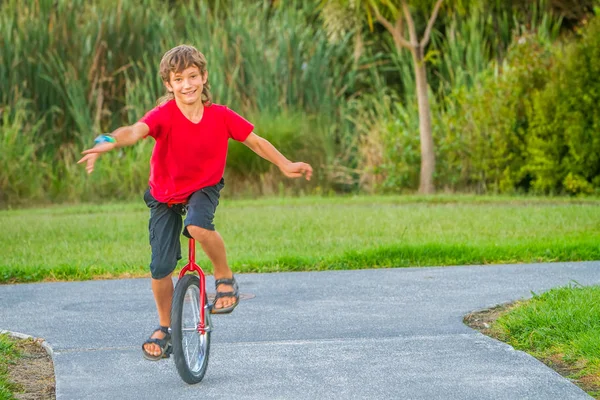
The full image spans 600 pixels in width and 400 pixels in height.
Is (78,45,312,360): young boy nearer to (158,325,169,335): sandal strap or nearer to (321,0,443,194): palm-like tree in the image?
(158,325,169,335): sandal strap

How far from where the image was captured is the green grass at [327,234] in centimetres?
955

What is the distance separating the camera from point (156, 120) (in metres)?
5.52

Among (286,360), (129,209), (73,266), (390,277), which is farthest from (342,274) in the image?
(129,209)

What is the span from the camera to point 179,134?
556 centimetres

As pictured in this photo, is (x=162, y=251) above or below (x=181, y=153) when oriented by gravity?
below

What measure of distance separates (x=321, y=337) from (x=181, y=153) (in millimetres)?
1622

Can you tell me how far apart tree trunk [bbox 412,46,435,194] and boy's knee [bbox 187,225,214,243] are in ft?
33.6

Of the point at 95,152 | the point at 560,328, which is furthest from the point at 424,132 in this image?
the point at 95,152

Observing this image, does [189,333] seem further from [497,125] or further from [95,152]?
[497,125]

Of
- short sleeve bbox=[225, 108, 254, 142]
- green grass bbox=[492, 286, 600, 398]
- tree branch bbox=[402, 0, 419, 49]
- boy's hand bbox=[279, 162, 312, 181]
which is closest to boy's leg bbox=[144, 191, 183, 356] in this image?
short sleeve bbox=[225, 108, 254, 142]

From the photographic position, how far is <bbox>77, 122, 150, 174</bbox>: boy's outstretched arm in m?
5.02

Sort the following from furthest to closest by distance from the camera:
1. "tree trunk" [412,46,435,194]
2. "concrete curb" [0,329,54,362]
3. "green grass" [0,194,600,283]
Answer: "tree trunk" [412,46,435,194], "green grass" [0,194,600,283], "concrete curb" [0,329,54,362]

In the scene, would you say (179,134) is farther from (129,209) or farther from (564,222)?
(129,209)

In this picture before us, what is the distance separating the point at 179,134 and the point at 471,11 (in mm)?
14121
